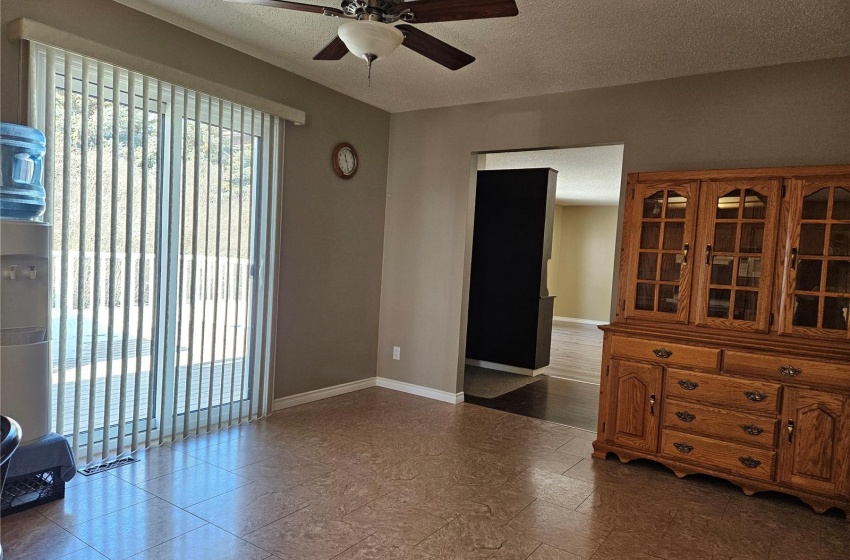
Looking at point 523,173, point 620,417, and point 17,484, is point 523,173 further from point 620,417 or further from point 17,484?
point 17,484

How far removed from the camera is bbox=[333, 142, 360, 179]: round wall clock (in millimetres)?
4398

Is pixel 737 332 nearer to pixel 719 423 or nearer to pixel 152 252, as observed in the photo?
pixel 719 423

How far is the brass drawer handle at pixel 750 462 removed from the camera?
2.98 m

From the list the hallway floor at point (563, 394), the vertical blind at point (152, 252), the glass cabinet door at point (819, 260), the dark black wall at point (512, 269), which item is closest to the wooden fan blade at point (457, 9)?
the vertical blind at point (152, 252)

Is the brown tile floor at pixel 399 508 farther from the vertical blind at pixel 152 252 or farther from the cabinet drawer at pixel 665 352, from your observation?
the cabinet drawer at pixel 665 352

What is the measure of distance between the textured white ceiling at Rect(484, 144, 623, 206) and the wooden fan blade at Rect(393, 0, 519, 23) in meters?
3.09

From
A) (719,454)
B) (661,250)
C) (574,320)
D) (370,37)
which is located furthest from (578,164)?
(574,320)

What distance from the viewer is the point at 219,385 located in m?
3.63

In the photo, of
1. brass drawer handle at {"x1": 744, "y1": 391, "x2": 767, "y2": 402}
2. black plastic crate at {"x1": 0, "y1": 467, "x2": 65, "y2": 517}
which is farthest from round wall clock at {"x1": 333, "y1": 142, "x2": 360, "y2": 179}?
brass drawer handle at {"x1": 744, "y1": 391, "x2": 767, "y2": 402}

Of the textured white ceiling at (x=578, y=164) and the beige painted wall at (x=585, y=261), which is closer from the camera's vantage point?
the textured white ceiling at (x=578, y=164)

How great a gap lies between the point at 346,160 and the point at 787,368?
3440 mm

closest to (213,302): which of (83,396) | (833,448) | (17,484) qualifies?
(83,396)

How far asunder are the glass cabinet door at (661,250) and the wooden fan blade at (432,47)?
1540mm

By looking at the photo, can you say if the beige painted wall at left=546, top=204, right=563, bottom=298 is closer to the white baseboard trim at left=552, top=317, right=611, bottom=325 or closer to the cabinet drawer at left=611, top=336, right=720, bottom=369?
the white baseboard trim at left=552, top=317, right=611, bottom=325
